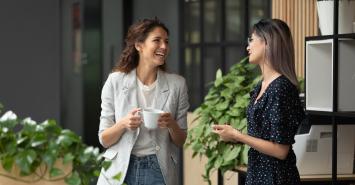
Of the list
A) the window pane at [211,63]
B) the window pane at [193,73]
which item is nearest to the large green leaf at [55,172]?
the window pane at [211,63]

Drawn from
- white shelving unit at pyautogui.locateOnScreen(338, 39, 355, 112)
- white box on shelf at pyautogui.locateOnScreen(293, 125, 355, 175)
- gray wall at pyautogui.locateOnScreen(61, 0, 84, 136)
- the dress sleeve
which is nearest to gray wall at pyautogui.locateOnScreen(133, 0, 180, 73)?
gray wall at pyautogui.locateOnScreen(61, 0, 84, 136)

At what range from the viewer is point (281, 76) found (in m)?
3.06

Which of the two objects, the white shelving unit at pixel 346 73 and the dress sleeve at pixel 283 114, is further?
the white shelving unit at pixel 346 73

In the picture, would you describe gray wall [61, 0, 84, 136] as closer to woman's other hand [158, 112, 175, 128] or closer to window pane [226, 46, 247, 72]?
window pane [226, 46, 247, 72]

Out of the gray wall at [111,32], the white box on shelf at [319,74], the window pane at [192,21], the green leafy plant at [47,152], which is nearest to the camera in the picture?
the green leafy plant at [47,152]

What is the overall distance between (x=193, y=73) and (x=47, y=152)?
14.3 ft

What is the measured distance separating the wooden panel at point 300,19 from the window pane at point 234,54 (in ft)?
2.42

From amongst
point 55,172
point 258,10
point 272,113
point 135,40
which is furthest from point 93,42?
point 55,172

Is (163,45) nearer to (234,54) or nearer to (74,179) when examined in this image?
(74,179)

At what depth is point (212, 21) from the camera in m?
6.06

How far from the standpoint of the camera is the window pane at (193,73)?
6.25 meters

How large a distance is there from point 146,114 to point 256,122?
41cm

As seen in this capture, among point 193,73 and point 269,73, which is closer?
point 269,73

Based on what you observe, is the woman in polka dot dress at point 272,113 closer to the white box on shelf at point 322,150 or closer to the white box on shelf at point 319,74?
the white box on shelf at point 319,74
